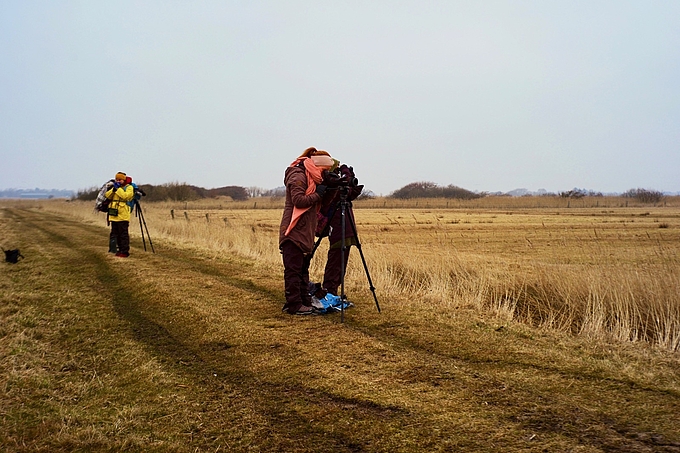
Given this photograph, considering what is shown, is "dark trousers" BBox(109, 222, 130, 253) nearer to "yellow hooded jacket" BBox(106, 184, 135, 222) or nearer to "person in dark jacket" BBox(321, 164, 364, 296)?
"yellow hooded jacket" BBox(106, 184, 135, 222)

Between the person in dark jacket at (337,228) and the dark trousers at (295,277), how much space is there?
421mm

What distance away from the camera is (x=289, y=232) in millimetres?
6703

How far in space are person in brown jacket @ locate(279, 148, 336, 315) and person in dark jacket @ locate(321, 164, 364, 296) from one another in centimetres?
29

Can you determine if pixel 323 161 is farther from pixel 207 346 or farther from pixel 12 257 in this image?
pixel 12 257

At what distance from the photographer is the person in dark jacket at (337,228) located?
6996mm

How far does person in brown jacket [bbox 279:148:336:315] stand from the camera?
6.53 metres

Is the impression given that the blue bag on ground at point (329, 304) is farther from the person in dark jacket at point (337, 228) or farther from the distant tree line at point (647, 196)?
the distant tree line at point (647, 196)

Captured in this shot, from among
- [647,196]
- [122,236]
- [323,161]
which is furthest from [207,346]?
[647,196]

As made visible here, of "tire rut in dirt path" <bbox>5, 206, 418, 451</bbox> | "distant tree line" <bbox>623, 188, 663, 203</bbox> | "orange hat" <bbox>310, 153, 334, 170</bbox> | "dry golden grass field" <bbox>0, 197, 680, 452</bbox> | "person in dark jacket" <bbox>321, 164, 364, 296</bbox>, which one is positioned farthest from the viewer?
"distant tree line" <bbox>623, 188, 663, 203</bbox>

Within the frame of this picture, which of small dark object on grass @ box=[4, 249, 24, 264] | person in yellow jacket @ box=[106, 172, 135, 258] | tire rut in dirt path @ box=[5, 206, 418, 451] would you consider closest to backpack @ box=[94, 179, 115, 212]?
person in yellow jacket @ box=[106, 172, 135, 258]

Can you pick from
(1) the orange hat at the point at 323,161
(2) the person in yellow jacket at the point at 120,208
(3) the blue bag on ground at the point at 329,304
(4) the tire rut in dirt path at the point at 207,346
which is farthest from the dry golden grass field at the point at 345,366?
(2) the person in yellow jacket at the point at 120,208

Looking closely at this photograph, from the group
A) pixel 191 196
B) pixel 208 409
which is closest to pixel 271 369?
pixel 208 409

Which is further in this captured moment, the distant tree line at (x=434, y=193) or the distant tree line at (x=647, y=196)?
the distant tree line at (x=434, y=193)

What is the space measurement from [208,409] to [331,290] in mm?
3536
